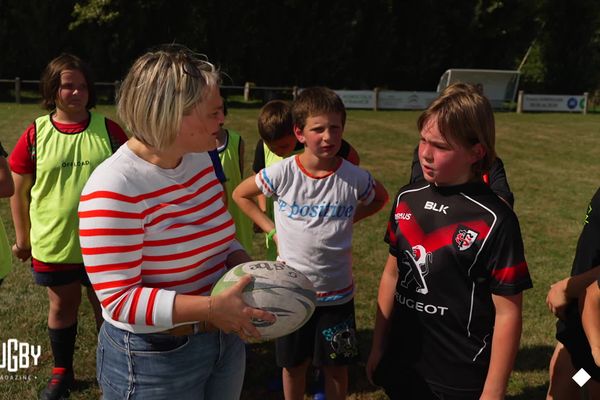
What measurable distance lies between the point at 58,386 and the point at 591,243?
12.6 feet

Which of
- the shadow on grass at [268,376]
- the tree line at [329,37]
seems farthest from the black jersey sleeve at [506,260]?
the tree line at [329,37]

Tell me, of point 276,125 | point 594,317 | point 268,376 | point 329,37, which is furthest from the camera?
point 329,37

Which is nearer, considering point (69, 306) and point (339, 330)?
point (339, 330)

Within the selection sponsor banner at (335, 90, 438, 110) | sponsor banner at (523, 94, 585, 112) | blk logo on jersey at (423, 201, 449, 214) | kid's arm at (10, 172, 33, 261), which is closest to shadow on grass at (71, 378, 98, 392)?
kid's arm at (10, 172, 33, 261)

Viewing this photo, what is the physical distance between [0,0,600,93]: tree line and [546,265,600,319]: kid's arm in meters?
29.6

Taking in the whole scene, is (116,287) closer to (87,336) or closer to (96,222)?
(96,222)

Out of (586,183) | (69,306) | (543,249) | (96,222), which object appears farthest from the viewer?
(586,183)

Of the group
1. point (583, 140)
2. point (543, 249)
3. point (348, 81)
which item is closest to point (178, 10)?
point (348, 81)

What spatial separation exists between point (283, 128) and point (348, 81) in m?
32.5

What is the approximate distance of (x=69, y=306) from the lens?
13.1ft

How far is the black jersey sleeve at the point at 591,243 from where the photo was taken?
2.86 meters

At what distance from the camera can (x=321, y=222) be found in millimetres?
3352

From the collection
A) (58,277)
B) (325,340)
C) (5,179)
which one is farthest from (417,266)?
(58,277)

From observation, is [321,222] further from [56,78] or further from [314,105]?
[56,78]
